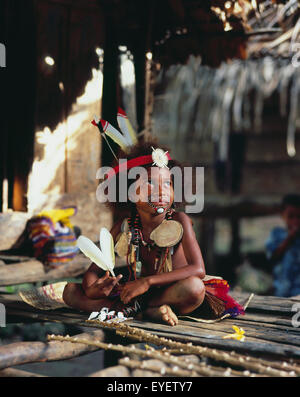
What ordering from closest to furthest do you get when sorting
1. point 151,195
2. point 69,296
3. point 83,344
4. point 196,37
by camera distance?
point 83,344
point 151,195
point 69,296
point 196,37

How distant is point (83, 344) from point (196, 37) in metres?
2.89

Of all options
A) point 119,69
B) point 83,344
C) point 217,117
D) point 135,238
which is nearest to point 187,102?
point 217,117

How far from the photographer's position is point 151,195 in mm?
2936

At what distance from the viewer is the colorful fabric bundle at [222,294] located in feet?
10.2

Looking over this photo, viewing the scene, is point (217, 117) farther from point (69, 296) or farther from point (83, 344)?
point (83, 344)

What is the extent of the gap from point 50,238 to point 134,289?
137cm

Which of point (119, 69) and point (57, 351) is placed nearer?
point (57, 351)

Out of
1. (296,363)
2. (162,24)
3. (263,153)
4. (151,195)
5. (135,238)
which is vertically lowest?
(296,363)

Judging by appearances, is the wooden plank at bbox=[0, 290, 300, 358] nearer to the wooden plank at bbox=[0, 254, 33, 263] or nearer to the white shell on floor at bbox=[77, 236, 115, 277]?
the white shell on floor at bbox=[77, 236, 115, 277]

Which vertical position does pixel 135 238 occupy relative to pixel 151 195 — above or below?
below

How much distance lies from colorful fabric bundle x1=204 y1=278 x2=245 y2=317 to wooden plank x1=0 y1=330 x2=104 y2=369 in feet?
2.77

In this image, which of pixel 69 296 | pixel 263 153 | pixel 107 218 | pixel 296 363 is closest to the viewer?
pixel 296 363

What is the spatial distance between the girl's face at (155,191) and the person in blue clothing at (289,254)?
330cm

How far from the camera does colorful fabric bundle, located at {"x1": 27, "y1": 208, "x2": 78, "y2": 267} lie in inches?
158
